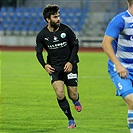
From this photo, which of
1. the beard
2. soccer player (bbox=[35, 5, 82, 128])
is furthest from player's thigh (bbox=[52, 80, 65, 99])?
the beard

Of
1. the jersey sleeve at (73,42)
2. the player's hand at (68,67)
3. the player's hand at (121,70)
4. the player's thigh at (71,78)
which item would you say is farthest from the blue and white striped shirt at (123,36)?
the player's thigh at (71,78)

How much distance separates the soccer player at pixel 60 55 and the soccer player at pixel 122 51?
2174 mm

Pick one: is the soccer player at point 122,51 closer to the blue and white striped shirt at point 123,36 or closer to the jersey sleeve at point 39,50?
the blue and white striped shirt at point 123,36

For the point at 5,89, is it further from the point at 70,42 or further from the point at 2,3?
the point at 2,3

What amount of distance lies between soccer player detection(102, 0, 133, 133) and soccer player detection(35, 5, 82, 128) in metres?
2.17

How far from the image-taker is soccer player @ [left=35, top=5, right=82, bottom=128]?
10320mm

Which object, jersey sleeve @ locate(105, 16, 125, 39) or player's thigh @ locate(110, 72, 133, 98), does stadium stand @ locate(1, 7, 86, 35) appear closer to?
player's thigh @ locate(110, 72, 133, 98)

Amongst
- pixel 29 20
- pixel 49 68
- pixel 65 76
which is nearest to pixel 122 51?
pixel 49 68

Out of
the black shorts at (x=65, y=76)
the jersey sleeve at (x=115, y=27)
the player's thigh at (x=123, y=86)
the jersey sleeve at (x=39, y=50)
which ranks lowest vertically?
the black shorts at (x=65, y=76)

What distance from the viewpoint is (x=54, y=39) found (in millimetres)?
10391

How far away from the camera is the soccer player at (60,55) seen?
1032 cm

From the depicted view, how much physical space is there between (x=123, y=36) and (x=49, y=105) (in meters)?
6.07

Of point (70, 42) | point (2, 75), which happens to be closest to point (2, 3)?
point (2, 75)

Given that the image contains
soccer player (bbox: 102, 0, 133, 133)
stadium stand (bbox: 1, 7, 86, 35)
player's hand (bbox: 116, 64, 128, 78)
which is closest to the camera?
player's hand (bbox: 116, 64, 128, 78)
